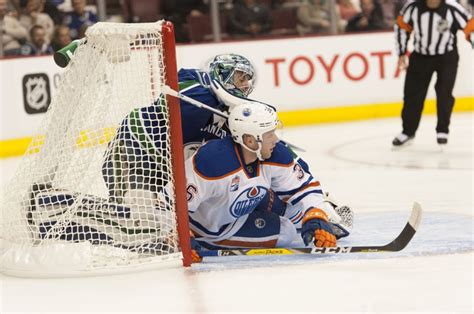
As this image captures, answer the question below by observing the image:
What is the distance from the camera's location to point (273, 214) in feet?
15.0

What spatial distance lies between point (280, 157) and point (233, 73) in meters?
0.52

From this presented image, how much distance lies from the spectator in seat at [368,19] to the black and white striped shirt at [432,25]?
6.40 ft

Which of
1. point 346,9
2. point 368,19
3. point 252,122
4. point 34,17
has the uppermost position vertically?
point 34,17

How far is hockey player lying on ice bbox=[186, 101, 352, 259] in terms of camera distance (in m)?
4.25

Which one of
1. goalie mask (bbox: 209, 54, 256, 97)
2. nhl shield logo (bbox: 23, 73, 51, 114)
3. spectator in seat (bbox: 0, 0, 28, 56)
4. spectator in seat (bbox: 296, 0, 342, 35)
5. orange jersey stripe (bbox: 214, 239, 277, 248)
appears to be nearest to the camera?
orange jersey stripe (bbox: 214, 239, 277, 248)

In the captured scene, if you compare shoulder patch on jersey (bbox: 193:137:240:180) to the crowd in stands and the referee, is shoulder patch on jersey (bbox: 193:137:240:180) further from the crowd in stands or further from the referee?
the crowd in stands

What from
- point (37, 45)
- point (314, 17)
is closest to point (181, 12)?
point (314, 17)

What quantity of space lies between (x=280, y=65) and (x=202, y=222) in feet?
17.5

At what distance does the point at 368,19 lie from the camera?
1010 centimetres

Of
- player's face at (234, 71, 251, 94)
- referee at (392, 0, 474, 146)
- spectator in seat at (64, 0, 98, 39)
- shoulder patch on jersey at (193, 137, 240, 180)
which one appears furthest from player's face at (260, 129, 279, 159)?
spectator in seat at (64, 0, 98, 39)

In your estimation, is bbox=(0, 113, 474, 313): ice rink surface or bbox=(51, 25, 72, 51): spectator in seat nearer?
bbox=(0, 113, 474, 313): ice rink surface

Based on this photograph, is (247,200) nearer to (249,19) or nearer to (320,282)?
(320,282)

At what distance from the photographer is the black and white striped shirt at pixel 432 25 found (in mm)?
7883

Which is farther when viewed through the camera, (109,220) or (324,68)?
(324,68)
